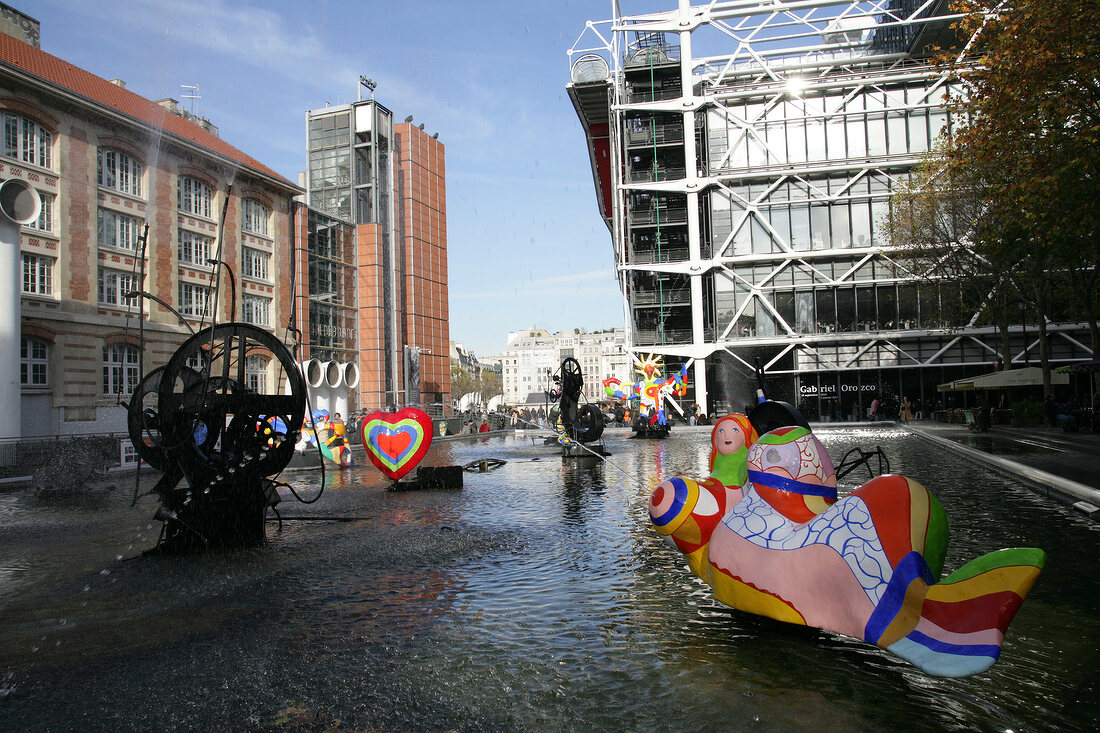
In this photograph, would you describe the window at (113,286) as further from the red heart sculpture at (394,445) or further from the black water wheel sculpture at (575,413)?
the red heart sculpture at (394,445)

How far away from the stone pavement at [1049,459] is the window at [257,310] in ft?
132

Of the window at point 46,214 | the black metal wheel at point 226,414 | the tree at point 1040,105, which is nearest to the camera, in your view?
the black metal wheel at point 226,414

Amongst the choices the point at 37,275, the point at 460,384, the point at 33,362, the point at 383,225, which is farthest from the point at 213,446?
the point at 460,384

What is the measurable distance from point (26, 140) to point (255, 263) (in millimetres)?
16139

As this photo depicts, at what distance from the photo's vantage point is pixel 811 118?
50.1 meters

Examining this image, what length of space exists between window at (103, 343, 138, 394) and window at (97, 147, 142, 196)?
8333 millimetres

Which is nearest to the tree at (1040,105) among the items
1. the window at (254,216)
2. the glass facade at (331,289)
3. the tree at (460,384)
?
the window at (254,216)

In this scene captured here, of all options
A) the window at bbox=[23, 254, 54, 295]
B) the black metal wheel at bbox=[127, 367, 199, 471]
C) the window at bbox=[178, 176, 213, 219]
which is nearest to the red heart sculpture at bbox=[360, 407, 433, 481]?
the black metal wheel at bbox=[127, 367, 199, 471]

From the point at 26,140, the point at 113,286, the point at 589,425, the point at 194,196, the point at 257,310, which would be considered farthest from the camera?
the point at 257,310

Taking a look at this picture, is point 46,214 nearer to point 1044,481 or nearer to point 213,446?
point 213,446

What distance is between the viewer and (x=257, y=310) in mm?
48438

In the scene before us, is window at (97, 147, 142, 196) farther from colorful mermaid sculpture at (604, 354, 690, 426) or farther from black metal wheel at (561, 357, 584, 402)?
black metal wheel at (561, 357, 584, 402)

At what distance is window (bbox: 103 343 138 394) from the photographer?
118 feet

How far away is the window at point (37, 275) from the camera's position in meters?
32.8
